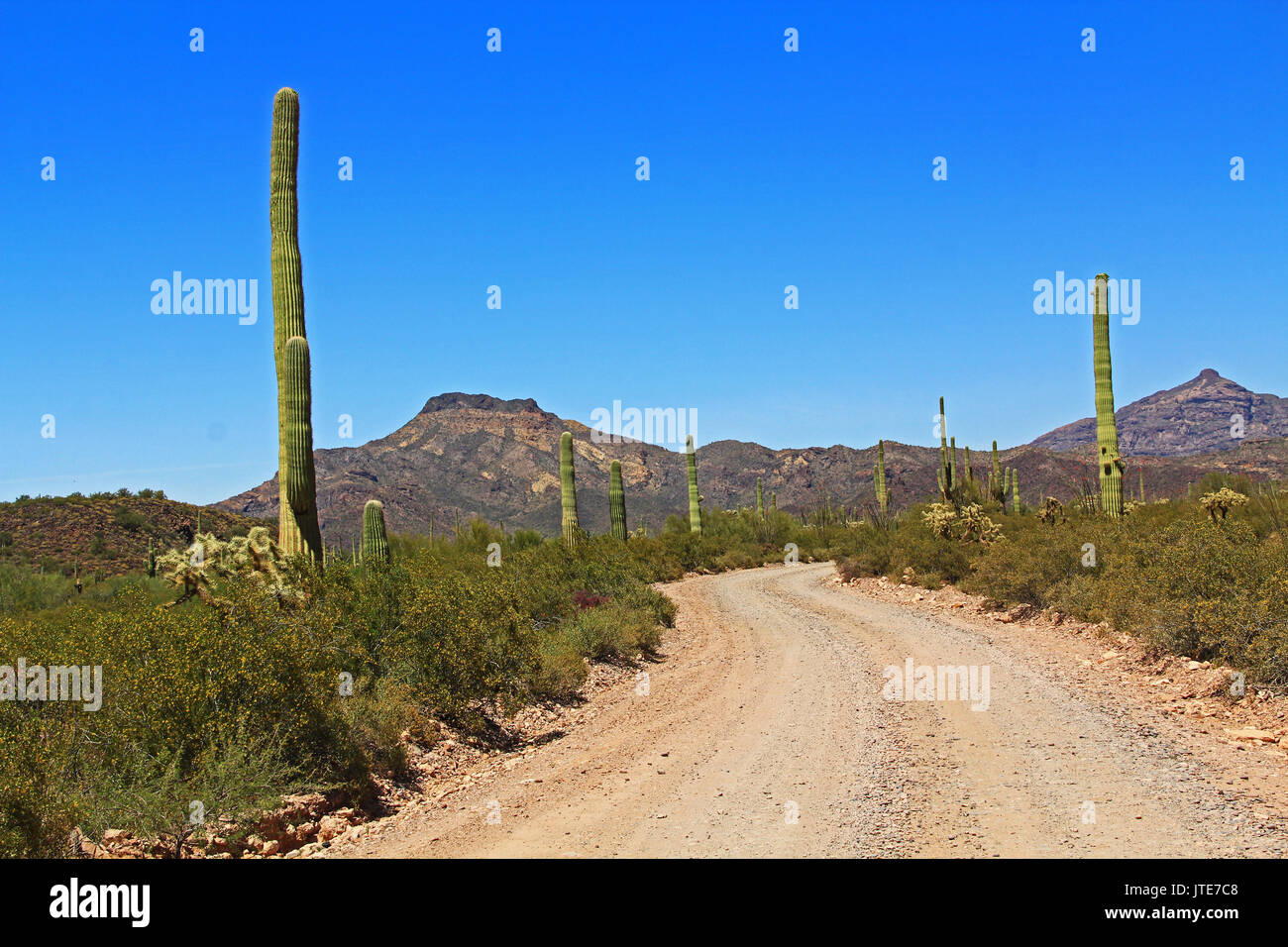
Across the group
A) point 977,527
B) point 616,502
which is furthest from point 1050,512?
point 616,502

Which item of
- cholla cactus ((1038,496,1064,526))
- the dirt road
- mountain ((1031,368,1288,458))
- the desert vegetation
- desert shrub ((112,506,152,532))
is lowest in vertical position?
the dirt road

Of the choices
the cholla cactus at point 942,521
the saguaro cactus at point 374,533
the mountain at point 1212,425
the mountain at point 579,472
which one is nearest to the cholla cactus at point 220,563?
the saguaro cactus at point 374,533

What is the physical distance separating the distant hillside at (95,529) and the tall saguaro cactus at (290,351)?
2417 centimetres

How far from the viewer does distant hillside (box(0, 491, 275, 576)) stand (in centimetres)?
3681

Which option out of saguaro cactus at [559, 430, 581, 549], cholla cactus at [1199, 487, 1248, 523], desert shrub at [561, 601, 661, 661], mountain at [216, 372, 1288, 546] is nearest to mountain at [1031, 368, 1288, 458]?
mountain at [216, 372, 1288, 546]

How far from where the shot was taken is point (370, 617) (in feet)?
35.0

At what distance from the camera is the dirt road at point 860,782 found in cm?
609

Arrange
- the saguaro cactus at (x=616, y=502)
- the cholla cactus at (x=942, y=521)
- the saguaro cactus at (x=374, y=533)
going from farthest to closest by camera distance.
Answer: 1. the saguaro cactus at (x=616, y=502)
2. the cholla cactus at (x=942, y=521)
3. the saguaro cactus at (x=374, y=533)

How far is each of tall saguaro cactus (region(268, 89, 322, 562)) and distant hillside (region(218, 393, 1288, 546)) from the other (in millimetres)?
74998

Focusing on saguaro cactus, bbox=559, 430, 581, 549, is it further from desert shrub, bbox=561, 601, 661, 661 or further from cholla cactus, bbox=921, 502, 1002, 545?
desert shrub, bbox=561, 601, 661, 661

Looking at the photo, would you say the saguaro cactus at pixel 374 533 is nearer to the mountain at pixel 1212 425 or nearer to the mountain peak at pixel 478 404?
the mountain peak at pixel 478 404

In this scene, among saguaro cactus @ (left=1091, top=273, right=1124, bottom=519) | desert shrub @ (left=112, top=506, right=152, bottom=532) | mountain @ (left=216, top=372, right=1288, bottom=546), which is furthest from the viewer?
mountain @ (left=216, top=372, right=1288, bottom=546)
